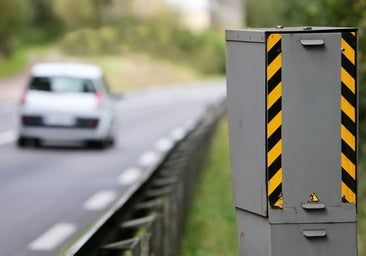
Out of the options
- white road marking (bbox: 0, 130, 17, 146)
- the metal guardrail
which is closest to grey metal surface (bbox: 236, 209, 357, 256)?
the metal guardrail

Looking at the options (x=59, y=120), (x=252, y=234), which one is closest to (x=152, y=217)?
(x=252, y=234)

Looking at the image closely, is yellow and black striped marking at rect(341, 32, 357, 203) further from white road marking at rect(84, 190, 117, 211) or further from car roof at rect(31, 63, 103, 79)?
car roof at rect(31, 63, 103, 79)

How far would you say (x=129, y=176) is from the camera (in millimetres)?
19656

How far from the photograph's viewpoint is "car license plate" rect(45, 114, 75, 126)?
24.3 metres

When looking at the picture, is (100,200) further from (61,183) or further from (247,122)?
(247,122)

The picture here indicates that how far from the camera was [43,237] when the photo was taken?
42.6ft

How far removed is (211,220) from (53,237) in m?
2.13

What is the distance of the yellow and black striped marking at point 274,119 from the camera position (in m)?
7.32

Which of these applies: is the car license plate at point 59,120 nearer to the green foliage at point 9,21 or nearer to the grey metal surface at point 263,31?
the grey metal surface at point 263,31

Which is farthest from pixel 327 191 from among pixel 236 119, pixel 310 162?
pixel 236 119

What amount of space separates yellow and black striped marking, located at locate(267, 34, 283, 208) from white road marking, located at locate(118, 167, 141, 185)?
36.9ft

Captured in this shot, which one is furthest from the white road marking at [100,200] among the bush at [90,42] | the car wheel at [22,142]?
the bush at [90,42]

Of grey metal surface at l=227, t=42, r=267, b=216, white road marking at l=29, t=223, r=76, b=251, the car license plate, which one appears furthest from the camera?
the car license plate

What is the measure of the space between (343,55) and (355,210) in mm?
860
